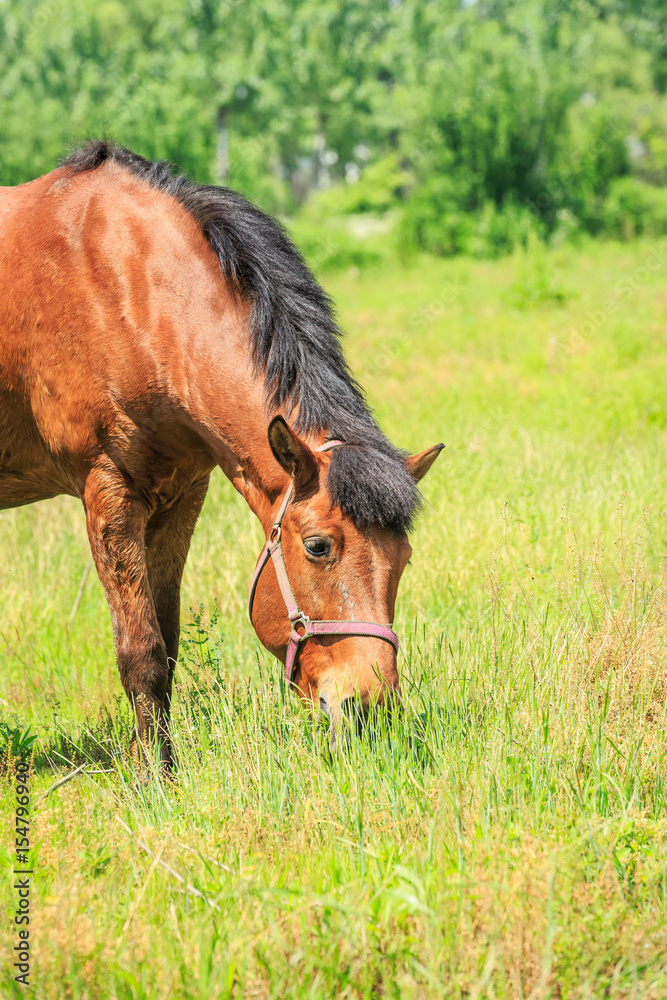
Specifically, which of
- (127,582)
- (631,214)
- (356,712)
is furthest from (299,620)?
(631,214)

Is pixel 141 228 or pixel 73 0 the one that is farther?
pixel 73 0

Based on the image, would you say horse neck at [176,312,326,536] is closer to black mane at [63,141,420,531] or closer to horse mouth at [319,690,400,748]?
black mane at [63,141,420,531]

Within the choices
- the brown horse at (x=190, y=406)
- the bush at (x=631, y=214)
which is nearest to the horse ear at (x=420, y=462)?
the brown horse at (x=190, y=406)

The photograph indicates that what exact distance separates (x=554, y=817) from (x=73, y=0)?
5318 cm

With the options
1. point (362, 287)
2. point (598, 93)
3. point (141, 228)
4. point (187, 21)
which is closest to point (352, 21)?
point (187, 21)

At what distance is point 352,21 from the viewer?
47.4m

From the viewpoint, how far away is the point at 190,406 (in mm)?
3189

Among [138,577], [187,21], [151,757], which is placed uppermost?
[187,21]

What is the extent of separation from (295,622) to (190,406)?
94 centimetres

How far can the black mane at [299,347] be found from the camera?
2.72m

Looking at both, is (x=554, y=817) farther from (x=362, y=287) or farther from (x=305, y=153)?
(x=305, y=153)

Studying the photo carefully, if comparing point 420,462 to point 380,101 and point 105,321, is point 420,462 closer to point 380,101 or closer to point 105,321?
point 105,321

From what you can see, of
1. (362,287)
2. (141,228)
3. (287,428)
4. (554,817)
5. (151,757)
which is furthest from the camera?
(362,287)

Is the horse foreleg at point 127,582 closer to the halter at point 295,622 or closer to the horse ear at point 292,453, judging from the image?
the halter at point 295,622
